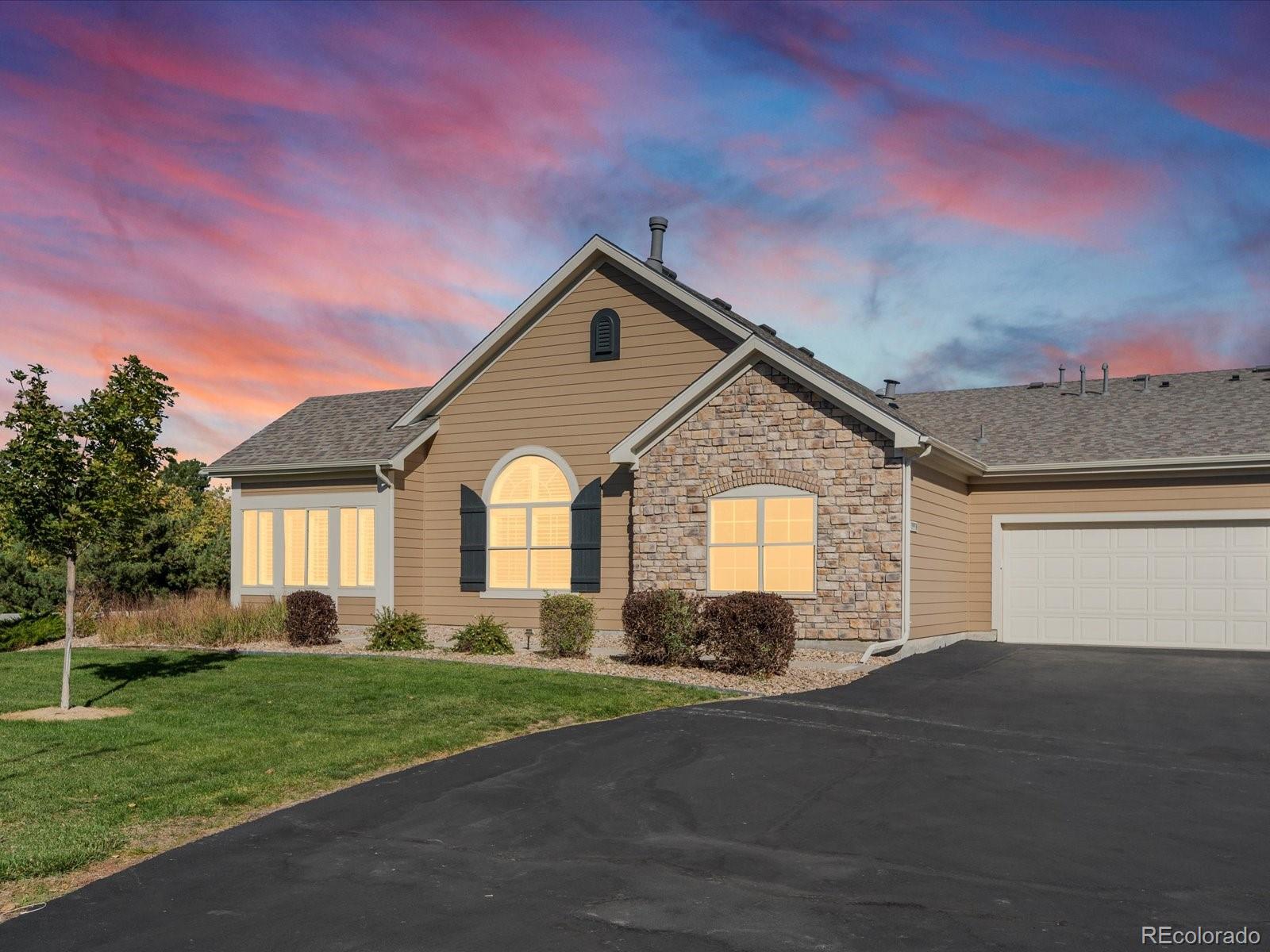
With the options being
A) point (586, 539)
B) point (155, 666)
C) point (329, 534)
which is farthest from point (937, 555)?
point (155, 666)

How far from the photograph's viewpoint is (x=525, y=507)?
2094cm

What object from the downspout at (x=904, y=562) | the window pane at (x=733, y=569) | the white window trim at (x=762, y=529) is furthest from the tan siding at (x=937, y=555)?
the window pane at (x=733, y=569)

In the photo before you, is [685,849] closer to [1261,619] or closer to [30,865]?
[30,865]

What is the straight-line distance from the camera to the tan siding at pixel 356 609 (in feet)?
70.7

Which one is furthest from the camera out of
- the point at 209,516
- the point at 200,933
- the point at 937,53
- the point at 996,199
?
the point at 209,516

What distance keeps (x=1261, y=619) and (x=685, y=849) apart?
15574 mm

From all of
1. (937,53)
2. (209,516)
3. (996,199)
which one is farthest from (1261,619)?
(209,516)

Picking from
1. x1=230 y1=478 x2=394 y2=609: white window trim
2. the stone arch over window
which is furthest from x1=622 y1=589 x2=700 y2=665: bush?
x1=230 y1=478 x2=394 y2=609: white window trim

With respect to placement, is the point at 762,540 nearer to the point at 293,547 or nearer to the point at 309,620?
the point at 309,620

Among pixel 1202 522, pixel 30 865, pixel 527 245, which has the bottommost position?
pixel 30 865

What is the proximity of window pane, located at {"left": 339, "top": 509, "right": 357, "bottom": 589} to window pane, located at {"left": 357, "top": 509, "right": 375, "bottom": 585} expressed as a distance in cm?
10

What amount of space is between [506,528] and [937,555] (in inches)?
321

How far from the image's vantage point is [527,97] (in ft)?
55.4

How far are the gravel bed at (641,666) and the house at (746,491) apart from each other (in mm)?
790
